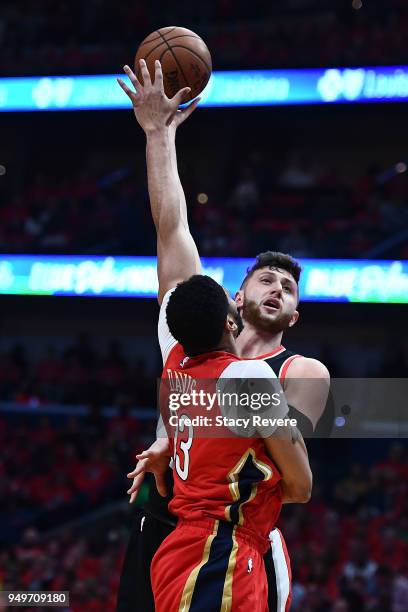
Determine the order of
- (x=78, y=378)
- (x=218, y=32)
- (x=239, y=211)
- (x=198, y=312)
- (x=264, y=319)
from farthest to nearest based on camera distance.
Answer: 1. (x=78, y=378)
2. (x=218, y=32)
3. (x=239, y=211)
4. (x=264, y=319)
5. (x=198, y=312)

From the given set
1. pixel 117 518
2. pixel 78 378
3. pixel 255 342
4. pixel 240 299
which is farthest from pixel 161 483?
pixel 78 378

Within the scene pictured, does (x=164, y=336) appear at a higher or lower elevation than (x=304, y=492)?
higher

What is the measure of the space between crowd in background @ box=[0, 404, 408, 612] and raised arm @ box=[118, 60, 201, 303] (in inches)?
233

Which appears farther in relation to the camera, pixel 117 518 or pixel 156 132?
pixel 117 518

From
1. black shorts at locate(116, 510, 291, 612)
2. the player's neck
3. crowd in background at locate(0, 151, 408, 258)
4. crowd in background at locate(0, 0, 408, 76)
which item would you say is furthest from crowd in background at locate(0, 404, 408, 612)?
the player's neck

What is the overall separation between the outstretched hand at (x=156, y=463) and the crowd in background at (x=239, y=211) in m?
9.06

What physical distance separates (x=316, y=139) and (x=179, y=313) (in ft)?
44.5

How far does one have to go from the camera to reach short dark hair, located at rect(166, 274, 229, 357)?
271cm

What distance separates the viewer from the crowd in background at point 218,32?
12805 mm

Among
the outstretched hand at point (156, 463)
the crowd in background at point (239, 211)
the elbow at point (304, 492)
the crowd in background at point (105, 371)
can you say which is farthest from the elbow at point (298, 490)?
the crowd in background at point (105, 371)

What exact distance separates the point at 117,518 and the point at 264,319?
8.90 m

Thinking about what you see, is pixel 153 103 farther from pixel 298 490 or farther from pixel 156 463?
pixel 298 490

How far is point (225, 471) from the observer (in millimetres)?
2752

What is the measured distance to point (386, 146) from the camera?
51.2ft
